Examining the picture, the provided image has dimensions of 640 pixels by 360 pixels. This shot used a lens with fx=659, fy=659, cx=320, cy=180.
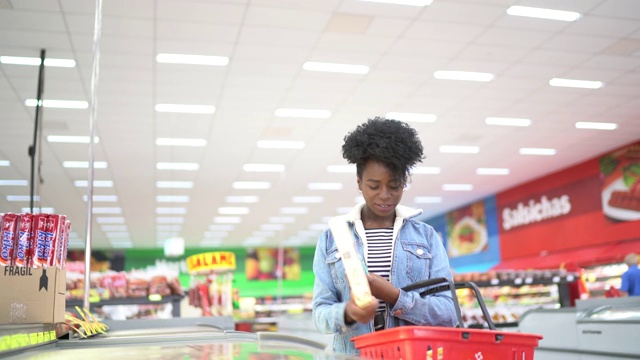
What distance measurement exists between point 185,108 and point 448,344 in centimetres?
801

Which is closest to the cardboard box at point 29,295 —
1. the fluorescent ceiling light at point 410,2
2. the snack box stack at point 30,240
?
the snack box stack at point 30,240

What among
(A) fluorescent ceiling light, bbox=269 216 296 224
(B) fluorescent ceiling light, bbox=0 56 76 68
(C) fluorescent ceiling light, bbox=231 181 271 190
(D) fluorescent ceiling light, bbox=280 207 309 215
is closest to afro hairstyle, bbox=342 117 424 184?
(B) fluorescent ceiling light, bbox=0 56 76 68

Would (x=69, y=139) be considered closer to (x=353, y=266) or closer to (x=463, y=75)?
(x=463, y=75)

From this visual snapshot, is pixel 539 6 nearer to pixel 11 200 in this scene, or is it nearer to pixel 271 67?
pixel 271 67

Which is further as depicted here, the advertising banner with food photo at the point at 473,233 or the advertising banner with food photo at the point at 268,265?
the advertising banner with food photo at the point at 268,265

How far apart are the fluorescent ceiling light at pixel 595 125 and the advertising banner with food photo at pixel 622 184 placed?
1.26 metres

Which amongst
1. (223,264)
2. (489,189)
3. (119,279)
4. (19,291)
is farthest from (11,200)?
(19,291)

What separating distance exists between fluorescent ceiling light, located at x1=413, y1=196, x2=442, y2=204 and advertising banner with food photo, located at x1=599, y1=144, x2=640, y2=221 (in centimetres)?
514

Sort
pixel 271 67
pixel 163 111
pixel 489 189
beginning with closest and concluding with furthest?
pixel 271 67
pixel 163 111
pixel 489 189

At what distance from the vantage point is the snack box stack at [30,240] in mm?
1892

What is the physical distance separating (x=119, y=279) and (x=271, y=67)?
3.03m

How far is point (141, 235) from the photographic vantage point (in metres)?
21.6

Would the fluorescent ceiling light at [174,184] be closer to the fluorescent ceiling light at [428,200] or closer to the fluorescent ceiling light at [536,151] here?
the fluorescent ceiling light at [428,200]

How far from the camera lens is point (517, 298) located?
8.93 metres
